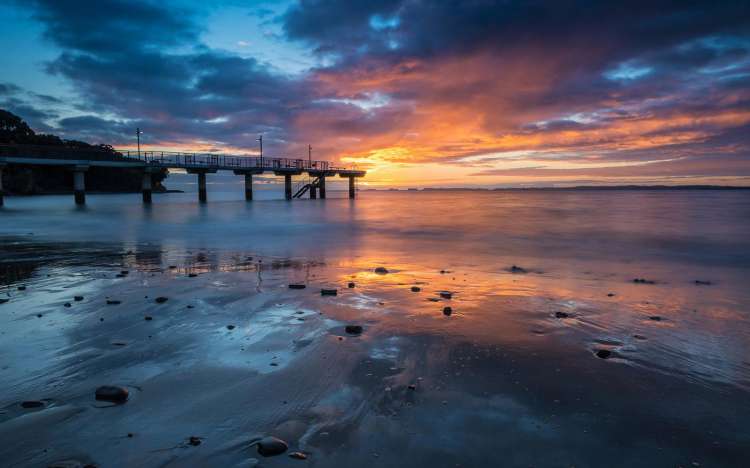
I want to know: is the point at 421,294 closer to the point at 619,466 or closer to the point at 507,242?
the point at 619,466

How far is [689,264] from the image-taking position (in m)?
13.9

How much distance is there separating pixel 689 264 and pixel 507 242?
7.20 m

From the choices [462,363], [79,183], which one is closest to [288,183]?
[79,183]

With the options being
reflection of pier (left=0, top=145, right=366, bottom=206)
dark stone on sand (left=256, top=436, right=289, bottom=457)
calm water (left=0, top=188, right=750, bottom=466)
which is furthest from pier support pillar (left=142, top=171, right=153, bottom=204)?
dark stone on sand (left=256, top=436, right=289, bottom=457)

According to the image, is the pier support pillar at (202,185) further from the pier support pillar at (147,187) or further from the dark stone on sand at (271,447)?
the dark stone on sand at (271,447)

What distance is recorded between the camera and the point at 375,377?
14.8 ft

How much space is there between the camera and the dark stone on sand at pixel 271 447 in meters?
3.16

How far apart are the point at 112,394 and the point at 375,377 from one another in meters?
2.54

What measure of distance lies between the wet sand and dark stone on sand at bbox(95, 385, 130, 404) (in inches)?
3.2

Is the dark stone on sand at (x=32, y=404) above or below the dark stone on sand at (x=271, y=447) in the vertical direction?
below

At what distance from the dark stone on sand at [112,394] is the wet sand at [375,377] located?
0.26 feet

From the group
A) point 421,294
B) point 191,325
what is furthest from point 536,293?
point 191,325

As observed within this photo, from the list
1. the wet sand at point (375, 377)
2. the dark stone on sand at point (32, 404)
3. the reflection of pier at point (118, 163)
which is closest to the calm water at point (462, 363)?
the wet sand at point (375, 377)

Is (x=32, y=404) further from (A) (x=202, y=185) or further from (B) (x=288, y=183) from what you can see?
(B) (x=288, y=183)
